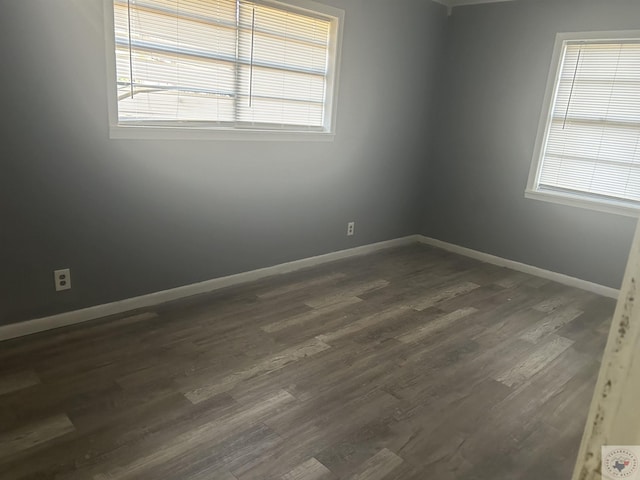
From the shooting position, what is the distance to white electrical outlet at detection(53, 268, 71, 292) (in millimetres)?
2764

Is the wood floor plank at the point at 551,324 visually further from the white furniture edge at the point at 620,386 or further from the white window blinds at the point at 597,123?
the white furniture edge at the point at 620,386

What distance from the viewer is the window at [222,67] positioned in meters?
2.84

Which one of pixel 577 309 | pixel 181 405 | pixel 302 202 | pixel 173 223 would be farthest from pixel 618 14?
pixel 181 405

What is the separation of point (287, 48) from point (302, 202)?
121 cm

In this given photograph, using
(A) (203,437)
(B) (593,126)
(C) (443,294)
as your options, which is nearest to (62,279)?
(A) (203,437)

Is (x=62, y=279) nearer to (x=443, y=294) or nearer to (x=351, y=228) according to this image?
(x=351, y=228)

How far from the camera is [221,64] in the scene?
323 cm

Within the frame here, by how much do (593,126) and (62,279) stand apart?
4186 mm

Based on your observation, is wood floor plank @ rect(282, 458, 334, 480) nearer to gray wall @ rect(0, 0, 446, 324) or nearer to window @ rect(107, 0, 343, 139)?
gray wall @ rect(0, 0, 446, 324)

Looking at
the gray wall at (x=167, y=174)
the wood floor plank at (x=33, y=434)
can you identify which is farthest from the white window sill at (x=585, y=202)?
the wood floor plank at (x=33, y=434)

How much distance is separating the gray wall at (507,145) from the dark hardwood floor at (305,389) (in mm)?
729

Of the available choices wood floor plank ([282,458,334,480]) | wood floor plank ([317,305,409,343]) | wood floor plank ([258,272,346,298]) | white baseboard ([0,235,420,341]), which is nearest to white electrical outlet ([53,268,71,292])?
white baseboard ([0,235,420,341])

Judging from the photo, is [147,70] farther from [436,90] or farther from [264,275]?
[436,90]

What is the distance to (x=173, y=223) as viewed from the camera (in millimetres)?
3229
